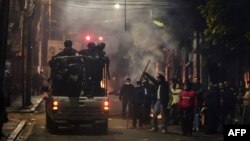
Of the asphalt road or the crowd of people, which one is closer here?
the asphalt road

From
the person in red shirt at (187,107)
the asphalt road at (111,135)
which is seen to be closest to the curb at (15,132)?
the asphalt road at (111,135)

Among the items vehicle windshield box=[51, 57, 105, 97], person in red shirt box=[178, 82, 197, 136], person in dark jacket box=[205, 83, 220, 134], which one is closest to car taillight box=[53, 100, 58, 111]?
vehicle windshield box=[51, 57, 105, 97]

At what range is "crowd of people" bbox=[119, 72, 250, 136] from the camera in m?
17.0

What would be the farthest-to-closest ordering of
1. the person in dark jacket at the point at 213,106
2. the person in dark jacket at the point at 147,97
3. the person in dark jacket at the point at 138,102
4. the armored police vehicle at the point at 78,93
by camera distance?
the person in dark jacket at the point at 147,97 → the person in dark jacket at the point at 138,102 → the person in dark jacket at the point at 213,106 → the armored police vehicle at the point at 78,93

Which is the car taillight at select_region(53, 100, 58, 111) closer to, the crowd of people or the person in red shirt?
the crowd of people

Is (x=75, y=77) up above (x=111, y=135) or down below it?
above

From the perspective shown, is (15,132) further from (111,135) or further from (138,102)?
(138,102)

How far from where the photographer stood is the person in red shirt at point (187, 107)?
16844 mm

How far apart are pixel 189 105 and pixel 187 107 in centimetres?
9

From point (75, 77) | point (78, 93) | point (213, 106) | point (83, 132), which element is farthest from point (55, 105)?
point (213, 106)

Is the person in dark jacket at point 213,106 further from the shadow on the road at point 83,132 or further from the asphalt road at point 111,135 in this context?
the shadow on the road at point 83,132

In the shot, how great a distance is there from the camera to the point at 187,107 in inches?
669

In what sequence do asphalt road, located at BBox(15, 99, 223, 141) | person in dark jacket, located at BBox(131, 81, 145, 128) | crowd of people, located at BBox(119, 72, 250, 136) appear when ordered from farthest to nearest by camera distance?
person in dark jacket, located at BBox(131, 81, 145, 128) < crowd of people, located at BBox(119, 72, 250, 136) < asphalt road, located at BBox(15, 99, 223, 141)

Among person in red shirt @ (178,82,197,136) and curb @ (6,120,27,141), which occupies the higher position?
person in red shirt @ (178,82,197,136)
